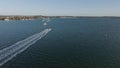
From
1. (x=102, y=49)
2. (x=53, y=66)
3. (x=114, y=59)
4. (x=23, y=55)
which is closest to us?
(x=53, y=66)

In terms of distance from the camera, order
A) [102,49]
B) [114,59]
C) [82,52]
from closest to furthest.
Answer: [114,59]
[82,52]
[102,49]

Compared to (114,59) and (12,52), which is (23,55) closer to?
(12,52)

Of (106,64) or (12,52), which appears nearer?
(106,64)

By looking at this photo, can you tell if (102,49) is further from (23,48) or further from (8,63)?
(8,63)

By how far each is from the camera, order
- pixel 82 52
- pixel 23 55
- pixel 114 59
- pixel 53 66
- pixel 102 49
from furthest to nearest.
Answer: pixel 102 49 → pixel 82 52 → pixel 23 55 → pixel 114 59 → pixel 53 66

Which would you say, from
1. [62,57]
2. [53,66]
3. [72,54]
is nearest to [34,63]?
[53,66]

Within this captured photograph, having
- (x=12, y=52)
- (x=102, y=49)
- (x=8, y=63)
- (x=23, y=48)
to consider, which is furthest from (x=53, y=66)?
(x=102, y=49)

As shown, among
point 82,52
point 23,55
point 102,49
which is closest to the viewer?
point 23,55

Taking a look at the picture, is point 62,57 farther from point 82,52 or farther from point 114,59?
point 114,59

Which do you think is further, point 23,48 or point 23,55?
point 23,48
